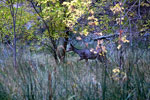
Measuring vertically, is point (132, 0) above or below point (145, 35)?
above

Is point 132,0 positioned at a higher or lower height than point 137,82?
higher

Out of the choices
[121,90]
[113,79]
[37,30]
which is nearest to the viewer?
[121,90]

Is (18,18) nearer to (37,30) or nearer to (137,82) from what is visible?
(37,30)

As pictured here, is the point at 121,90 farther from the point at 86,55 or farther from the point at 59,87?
the point at 86,55

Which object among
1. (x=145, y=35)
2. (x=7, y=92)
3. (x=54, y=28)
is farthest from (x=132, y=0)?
(x=7, y=92)

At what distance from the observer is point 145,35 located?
6.55 metres

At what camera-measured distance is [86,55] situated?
9281mm

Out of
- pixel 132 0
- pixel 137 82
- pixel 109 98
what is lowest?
pixel 109 98

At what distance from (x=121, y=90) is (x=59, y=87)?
3.00 ft

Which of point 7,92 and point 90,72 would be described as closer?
point 7,92

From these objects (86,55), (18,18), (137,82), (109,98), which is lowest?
(86,55)

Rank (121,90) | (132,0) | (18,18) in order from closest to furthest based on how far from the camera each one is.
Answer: (121,90)
(132,0)
(18,18)

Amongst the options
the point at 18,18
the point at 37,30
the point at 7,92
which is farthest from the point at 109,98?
the point at 37,30

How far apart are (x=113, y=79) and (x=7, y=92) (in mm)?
1588
